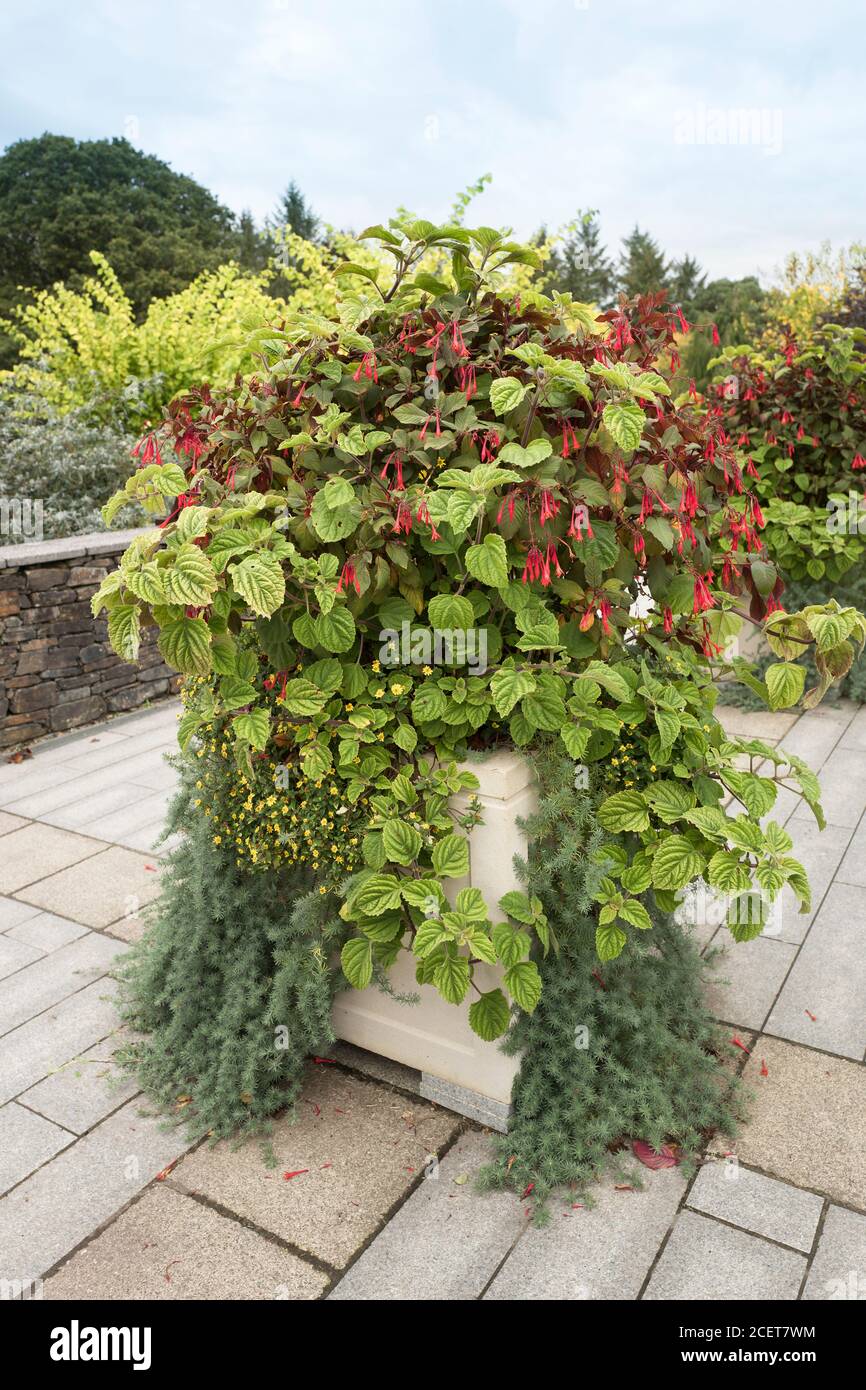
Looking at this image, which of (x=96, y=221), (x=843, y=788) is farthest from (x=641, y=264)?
(x=843, y=788)

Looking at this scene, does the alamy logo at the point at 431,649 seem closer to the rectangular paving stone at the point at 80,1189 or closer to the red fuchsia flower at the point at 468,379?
the red fuchsia flower at the point at 468,379

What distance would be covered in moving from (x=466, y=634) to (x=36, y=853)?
9.18 feet

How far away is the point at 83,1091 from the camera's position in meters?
2.38

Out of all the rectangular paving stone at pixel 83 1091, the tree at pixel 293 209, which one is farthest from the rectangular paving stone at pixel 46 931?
the tree at pixel 293 209

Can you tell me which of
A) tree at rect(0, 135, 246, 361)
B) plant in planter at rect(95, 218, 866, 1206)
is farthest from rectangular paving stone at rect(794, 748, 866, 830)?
tree at rect(0, 135, 246, 361)

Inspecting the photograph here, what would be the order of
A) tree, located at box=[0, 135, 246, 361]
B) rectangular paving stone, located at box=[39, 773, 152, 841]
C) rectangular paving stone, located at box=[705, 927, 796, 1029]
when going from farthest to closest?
tree, located at box=[0, 135, 246, 361], rectangular paving stone, located at box=[39, 773, 152, 841], rectangular paving stone, located at box=[705, 927, 796, 1029]

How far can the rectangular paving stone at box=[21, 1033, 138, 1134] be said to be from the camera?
2.29 m

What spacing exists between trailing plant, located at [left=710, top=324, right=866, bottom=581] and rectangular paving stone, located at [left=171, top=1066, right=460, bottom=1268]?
4270mm

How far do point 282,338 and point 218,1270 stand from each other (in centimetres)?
209

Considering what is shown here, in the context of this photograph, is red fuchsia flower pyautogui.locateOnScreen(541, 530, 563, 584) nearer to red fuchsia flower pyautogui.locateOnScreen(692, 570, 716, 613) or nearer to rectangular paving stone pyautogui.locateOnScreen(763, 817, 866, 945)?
red fuchsia flower pyautogui.locateOnScreen(692, 570, 716, 613)

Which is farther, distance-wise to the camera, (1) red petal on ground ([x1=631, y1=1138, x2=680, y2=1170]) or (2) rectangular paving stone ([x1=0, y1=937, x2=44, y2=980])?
(2) rectangular paving stone ([x1=0, y1=937, x2=44, y2=980])

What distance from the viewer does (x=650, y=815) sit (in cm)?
207

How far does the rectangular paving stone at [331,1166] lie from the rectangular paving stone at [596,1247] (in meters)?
0.34

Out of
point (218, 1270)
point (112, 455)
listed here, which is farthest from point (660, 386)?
point (112, 455)
